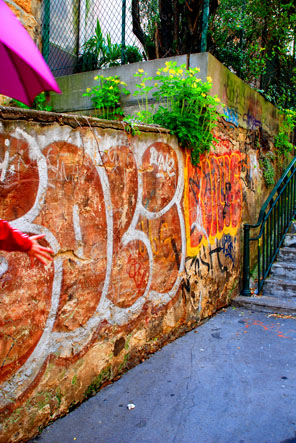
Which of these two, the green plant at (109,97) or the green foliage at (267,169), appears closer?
the green plant at (109,97)

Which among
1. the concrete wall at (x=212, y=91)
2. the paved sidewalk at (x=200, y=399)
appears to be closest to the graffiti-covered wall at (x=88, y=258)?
the paved sidewalk at (x=200, y=399)

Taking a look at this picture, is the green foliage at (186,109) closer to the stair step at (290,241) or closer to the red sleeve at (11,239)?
the red sleeve at (11,239)

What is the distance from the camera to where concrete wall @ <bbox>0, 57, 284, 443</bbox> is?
211 centimetres

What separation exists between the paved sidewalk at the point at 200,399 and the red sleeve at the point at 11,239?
1430 mm

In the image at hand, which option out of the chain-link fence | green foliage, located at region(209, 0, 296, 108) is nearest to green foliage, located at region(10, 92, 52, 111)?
the chain-link fence

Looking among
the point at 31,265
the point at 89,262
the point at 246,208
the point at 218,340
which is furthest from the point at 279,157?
the point at 31,265

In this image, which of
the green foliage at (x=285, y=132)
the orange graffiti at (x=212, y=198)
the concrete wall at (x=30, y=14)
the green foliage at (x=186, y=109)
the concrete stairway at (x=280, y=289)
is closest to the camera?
the green foliage at (x=186, y=109)

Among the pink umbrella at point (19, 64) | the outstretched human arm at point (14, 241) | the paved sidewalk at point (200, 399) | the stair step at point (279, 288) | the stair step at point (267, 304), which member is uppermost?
the pink umbrella at point (19, 64)

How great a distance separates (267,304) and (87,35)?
4678mm

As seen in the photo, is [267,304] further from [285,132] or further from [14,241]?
[14,241]

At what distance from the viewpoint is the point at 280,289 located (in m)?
5.22

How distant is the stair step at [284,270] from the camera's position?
5453 mm

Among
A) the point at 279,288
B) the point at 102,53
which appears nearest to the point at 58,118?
the point at 102,53

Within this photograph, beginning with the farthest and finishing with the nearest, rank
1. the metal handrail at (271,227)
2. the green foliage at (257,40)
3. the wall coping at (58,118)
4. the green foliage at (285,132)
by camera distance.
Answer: the green foliage at (285,132) → the green foliage at (257,40) → the metal handrail at (271,227) → the wall coping at (58,118)
